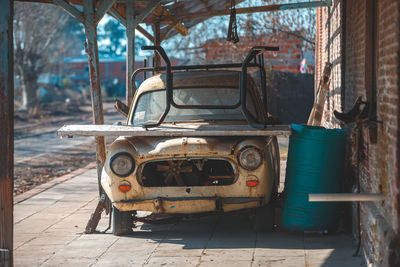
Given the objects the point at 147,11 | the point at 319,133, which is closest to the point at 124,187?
the point at 319,133

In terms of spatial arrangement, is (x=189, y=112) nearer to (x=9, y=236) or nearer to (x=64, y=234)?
(x=64, y=234)

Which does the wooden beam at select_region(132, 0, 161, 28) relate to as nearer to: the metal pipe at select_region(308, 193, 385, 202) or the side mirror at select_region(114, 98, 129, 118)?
the side mirror at select_region(114, 98, 129, 118)

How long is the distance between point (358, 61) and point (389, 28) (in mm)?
2181

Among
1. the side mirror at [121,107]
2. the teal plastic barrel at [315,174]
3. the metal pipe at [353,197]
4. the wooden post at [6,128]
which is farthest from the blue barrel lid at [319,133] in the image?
the wooden post at [6,128]

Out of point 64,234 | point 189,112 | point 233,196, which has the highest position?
point 189,112

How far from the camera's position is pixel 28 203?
973cm

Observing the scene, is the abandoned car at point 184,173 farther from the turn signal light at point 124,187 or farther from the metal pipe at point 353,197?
the metal pipe at point 353,197

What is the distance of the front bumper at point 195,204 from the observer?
679cm

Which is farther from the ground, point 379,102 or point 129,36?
point 129,36

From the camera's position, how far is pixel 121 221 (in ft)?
23.7

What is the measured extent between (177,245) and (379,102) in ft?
8.79

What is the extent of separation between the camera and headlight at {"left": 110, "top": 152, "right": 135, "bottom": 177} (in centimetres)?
684

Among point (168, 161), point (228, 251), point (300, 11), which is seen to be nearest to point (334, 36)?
point (168, 161)

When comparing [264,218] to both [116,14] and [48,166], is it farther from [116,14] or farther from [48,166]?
[48,166]
